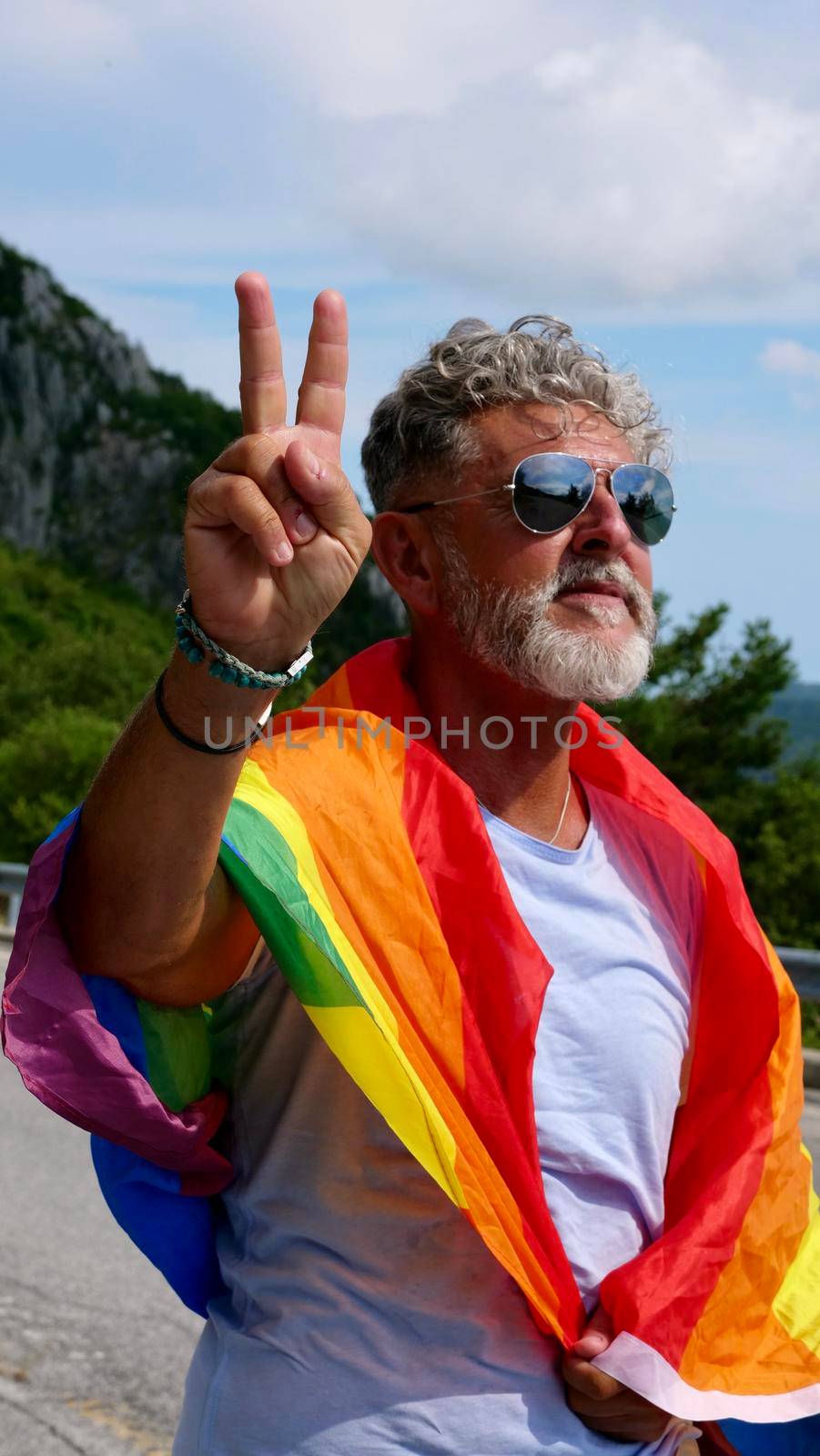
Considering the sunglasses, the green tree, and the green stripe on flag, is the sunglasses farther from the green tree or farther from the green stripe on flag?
the green tree

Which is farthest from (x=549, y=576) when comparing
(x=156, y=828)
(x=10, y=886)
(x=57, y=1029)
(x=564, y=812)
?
(x=10, y=886)

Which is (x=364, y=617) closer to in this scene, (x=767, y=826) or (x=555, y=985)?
(x=767, y=826)

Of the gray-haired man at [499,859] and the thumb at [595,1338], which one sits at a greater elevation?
the gray-haired man at [499,859]

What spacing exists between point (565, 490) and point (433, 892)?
2.04ft

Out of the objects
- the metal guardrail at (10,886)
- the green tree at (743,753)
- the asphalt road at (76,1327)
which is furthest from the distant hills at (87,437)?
the asphalt road at (76,1327)

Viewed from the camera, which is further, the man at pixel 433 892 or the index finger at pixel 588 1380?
the index finger at pixel 588 1380

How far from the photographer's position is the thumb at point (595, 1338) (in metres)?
1.82

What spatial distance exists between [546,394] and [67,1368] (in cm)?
258

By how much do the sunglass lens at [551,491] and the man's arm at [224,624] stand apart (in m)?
0.64

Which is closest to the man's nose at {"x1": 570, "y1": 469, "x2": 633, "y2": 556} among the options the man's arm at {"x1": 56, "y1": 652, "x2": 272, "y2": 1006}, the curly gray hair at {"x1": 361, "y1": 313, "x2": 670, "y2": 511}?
the curly gray hair at {"x1": 361, "y1": 313, "x2": 670, "y2": 511}

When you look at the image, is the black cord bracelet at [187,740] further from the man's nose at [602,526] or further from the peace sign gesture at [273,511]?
the man's nose at [602,526]

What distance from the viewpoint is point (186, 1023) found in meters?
1.79

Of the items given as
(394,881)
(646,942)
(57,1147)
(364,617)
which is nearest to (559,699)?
(646,942)

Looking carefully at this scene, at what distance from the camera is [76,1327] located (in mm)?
3938
